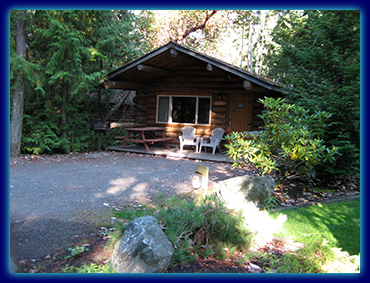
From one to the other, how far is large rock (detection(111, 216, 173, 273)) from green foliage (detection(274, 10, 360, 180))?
4650 mm

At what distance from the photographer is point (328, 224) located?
14.3ft

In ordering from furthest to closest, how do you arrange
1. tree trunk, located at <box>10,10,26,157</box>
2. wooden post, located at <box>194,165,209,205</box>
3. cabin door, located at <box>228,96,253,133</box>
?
cabin door, located at <box>228,96,253,133</box>, tree trunk, located at <box>10,10,26,157</box>, wooden post, located at <box>194,165,209,205</box>

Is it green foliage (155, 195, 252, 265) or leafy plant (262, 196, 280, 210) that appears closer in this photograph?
green foliage (155, 195, 252, 265)

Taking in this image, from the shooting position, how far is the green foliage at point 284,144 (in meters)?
4.99

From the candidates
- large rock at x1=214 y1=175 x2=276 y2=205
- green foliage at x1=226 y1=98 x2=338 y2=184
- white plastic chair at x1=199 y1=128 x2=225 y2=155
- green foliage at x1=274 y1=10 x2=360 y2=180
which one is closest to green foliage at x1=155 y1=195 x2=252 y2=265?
large rock at x1=214 y1=175 x2=276 y2=205

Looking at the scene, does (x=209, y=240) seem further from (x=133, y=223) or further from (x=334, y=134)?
(x=334, y=134)

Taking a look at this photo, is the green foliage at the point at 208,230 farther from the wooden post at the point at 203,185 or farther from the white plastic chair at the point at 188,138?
the white plastic chair at the point at 188,138

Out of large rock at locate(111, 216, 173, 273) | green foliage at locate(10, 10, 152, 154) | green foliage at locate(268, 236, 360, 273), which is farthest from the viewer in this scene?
green foliage at locate(10, 10, 152, 154)

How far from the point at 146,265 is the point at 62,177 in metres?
4.93

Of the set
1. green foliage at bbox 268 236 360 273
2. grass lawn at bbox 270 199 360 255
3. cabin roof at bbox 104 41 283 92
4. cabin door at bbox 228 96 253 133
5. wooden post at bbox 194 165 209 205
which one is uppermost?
cabin roof at bbox 104 41 283 92

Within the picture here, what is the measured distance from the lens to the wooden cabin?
10.4 meters

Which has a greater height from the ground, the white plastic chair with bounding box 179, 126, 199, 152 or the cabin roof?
the cabin roof

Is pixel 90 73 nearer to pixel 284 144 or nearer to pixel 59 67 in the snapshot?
pixel 59 67

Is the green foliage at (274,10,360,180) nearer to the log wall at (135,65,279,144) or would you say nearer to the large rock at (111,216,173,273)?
the log wall at (135,65,279,144)
